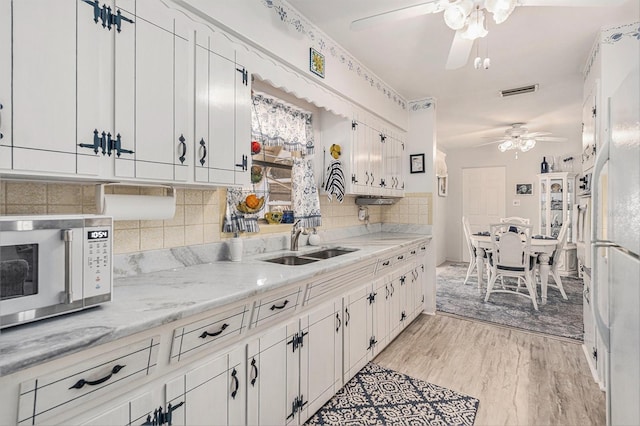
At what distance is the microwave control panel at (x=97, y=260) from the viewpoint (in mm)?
1029

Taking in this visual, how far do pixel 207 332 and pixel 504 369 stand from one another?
2443 millimetres

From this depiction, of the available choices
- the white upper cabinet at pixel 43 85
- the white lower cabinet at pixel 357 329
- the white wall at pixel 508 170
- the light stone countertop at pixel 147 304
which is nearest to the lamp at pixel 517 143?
the white wall at pixel 508 170

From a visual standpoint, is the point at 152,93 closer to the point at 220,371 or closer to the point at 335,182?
the point at 220,371

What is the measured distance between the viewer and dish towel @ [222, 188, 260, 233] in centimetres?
208

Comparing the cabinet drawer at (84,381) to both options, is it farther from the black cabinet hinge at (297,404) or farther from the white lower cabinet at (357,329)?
the white lower cabinet at (357,329)

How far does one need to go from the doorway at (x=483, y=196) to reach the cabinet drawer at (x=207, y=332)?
6.65 metres

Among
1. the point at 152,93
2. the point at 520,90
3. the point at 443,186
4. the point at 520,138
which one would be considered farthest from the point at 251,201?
the point at 443,186

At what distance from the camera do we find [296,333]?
1.75 metres

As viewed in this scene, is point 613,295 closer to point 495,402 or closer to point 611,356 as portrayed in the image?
point 611,356

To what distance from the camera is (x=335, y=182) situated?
114 inches

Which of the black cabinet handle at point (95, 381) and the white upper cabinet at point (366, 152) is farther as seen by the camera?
the white upper cabinet at point (366, 152)

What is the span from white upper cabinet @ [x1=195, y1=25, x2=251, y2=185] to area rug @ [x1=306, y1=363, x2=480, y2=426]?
1.54 metres

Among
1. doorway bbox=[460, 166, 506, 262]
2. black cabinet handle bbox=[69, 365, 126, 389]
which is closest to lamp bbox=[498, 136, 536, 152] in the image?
doorway bbox=[460, 166, 506, 262]

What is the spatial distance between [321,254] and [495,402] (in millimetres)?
1560
